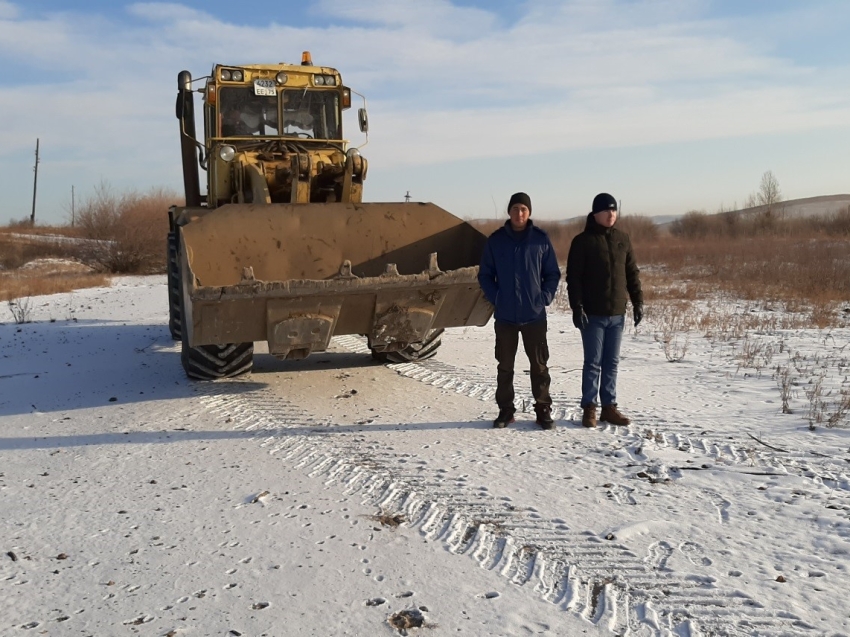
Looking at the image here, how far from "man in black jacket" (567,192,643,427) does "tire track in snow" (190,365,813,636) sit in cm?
150

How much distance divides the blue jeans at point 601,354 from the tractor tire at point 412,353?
2.60 m

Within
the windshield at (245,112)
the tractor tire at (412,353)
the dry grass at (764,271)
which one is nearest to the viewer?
the tractor tire at (412,353)

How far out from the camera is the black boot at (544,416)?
5.28 meters

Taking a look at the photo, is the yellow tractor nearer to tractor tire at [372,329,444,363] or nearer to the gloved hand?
tractor tire at [372,329,444,363]

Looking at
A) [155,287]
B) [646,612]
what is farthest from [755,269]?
[646,612]

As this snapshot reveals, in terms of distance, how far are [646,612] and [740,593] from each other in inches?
16.7

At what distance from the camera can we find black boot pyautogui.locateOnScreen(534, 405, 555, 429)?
5.28m

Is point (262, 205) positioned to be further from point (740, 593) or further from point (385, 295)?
point (740, 593)

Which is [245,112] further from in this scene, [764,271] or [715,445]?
[764,271]

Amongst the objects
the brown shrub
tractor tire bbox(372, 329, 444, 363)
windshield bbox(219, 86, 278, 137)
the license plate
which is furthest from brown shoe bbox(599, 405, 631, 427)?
the brown shrub

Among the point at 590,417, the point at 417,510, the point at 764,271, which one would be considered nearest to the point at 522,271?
the point at 590,417

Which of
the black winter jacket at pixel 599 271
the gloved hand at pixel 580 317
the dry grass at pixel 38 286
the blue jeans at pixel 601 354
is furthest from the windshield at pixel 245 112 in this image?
the dry grass at pixel 38 286

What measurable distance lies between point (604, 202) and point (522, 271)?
0.73 meters

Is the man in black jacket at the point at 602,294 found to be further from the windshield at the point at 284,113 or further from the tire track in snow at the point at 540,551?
the windshield at the point at 284,113
